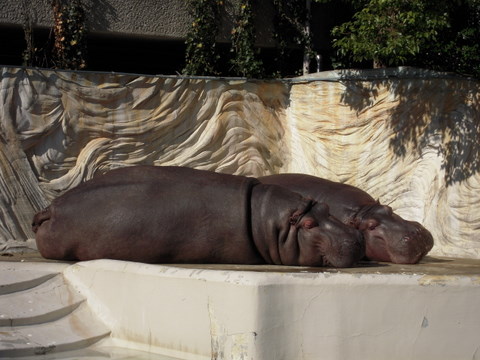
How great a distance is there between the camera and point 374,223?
7.56 m

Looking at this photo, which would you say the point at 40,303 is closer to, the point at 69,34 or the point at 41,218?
the point at 41,218

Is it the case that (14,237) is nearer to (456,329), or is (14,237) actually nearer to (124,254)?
(124,254)

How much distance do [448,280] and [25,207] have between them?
183 inches

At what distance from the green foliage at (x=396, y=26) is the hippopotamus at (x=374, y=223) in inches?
74.9

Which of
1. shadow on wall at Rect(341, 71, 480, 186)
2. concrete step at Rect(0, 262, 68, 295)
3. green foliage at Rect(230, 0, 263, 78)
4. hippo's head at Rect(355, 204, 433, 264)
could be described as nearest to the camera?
concrete step at Rect(0, 262, 68, 295)

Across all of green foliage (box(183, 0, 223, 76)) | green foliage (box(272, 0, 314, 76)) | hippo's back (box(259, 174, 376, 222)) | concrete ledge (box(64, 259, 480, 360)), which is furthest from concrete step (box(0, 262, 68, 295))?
green foliage (box(272, 0, 314, 76))

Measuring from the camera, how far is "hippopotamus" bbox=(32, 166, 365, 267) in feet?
21.9

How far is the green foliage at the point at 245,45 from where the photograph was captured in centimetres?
1070

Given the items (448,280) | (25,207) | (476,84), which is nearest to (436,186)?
(476,84)

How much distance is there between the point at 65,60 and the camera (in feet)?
32.5

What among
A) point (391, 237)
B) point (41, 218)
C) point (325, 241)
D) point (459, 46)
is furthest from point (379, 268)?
point (459, 46)

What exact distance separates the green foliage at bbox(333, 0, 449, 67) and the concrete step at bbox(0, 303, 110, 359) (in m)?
4.82

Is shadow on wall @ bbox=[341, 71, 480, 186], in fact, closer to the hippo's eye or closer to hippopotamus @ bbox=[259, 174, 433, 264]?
hippopotamus @ bbox=[259, 174, 433, 264]

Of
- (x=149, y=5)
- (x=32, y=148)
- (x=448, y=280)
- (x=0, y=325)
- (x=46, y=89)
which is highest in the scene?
(x=149, y=5)
